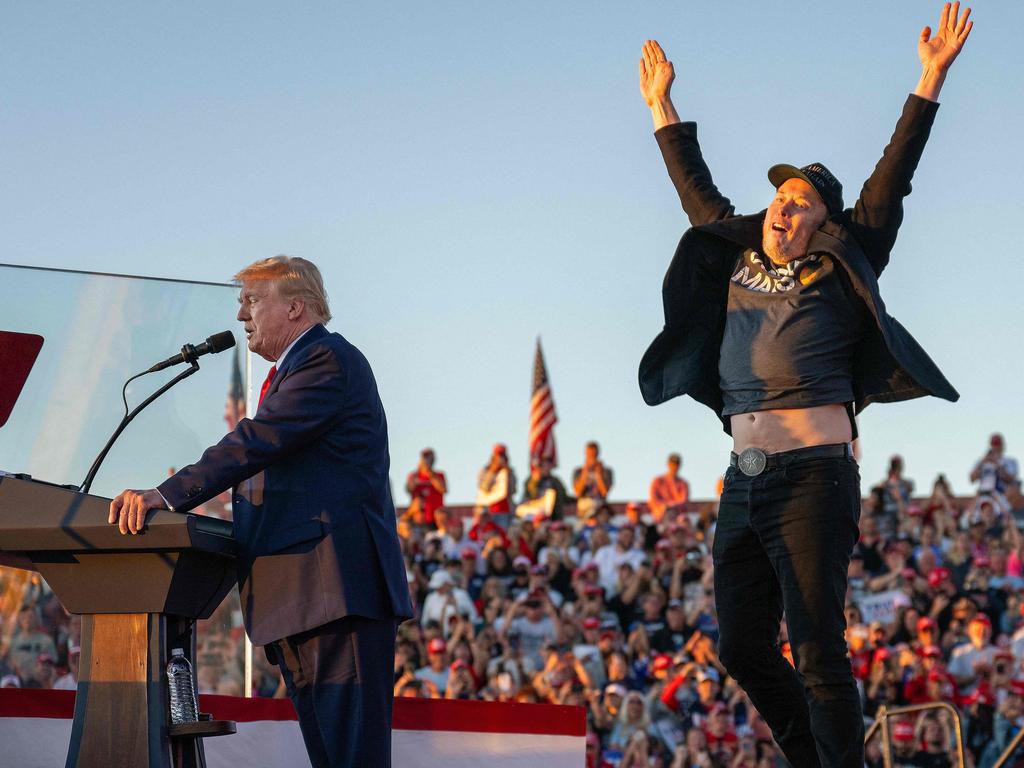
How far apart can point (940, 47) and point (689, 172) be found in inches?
30.8

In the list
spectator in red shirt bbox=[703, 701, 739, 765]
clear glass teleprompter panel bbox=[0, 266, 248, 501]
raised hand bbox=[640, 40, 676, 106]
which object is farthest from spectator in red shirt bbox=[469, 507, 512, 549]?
raised hand bbox=[640, 40, 676, 106]

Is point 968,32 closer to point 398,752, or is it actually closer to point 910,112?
point 910,112

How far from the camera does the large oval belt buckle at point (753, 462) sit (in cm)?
369

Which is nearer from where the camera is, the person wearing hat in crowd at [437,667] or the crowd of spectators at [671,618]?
the crowd of spectators at [671,618]

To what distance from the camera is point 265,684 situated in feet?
34.3

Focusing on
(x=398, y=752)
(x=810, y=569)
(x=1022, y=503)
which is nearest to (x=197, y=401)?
(x=398, y=752)

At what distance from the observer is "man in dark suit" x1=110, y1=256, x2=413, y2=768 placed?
11.1 feet

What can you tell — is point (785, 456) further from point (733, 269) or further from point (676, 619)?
point (676, 619)

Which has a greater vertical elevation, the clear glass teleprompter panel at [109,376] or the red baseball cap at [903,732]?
the clear glass teleprompter panel at [109,376]

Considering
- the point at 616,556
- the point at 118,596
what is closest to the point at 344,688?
the point at 118,596

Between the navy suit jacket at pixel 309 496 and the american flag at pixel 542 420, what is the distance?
1710 cm

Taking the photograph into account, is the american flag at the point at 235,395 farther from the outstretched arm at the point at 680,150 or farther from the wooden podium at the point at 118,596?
the outstretched arm at the point at 680,150

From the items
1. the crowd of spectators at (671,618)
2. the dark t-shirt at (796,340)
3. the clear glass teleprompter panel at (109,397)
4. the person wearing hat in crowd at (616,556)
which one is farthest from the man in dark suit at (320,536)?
the person wearing hat in crowd at (616,556)

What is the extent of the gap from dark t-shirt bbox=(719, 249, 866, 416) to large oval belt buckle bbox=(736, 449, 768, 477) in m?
0.13
